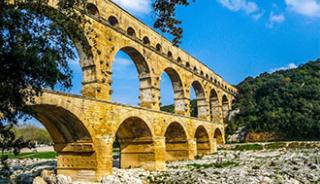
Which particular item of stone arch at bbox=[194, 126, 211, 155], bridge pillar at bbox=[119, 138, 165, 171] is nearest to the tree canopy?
bridge pillar at bbox=[119, 138, 165, 171]

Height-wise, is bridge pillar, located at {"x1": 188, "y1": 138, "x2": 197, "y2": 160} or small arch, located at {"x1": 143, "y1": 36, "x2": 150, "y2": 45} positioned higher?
small arch, located at {"x1": 143, "y1": 36, "x2": 150, "y2": 45}

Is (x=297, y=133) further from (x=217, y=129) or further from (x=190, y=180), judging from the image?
(x=190, y=180)

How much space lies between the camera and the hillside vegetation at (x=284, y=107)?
146 ft

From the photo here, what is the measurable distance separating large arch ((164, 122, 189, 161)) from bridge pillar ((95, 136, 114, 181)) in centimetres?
1246

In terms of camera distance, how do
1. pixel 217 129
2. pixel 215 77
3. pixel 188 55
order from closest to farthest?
pixel 188 55
pixel 217 129
pixel 215 77

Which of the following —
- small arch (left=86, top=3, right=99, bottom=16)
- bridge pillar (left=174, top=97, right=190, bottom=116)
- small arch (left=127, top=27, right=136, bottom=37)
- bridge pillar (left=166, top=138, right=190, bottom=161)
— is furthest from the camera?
bridge pillar (left=174, top=97, right=190, bottom=116)

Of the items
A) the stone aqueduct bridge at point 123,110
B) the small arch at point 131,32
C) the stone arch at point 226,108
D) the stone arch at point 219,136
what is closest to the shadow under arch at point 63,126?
the stone aqueduct bridge at point 123,110

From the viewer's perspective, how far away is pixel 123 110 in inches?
859

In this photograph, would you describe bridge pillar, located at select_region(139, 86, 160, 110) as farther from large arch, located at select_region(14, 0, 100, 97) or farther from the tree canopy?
the tree canopy

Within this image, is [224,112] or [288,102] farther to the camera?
[224,112]

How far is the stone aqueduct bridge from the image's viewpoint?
18656mm

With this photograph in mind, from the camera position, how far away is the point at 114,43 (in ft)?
76.4

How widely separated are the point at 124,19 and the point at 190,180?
13.7 metres

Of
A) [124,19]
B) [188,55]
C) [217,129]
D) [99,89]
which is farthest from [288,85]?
[99,89]
